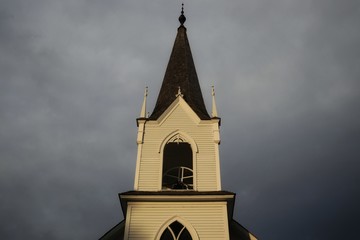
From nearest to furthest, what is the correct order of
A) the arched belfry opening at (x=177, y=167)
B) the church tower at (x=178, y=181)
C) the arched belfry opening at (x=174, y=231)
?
the arched belfry opening at (x=174, y=231) < the church tower at (x=178, y=181) < the arched belfry opening at (x=177, y=167)

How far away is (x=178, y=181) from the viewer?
53.9 feet

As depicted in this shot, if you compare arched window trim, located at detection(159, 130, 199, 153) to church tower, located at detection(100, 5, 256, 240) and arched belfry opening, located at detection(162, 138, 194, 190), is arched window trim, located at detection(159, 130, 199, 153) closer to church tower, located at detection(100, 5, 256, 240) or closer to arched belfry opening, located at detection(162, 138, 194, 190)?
church tower, located at detection(100, 5, 256, 240)

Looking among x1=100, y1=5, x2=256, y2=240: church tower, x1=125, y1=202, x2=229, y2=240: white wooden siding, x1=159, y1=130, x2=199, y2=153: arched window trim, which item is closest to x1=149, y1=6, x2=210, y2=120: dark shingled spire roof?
x1=100, y1=5, x2=256, y2=240: church tower

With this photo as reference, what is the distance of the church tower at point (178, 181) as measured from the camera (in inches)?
548

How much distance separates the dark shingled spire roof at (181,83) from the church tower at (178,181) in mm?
A: 80

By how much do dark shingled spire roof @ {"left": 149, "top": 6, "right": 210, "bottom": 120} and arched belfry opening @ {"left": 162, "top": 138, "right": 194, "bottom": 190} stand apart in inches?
64.3

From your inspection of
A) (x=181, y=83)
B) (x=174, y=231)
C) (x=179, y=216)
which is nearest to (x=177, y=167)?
(x=179, y=216)

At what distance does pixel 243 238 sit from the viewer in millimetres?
15203

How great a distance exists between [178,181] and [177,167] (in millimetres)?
812

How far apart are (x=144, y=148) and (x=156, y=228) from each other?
4066 mm

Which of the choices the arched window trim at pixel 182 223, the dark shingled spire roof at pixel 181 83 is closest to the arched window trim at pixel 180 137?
the dark shingled spire roof at pixel 181 83

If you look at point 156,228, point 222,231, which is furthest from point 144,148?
point 222,231

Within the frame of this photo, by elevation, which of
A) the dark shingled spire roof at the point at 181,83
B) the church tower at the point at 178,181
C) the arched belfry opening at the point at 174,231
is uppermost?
the dark shingled spire roof at the point at 181,83

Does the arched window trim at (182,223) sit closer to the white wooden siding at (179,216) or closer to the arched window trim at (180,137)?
the white wooden siding at (179,216)
